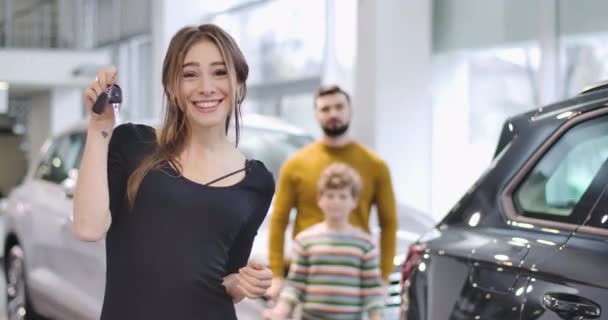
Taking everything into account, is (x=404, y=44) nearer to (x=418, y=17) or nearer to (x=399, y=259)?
(x=418, y=17)

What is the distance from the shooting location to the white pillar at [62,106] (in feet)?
62.3

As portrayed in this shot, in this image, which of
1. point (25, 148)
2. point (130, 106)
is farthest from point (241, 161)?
point (25, 148)

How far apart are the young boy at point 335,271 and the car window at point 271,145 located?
4.97ft

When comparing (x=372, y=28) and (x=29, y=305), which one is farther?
(x=372, y=28)

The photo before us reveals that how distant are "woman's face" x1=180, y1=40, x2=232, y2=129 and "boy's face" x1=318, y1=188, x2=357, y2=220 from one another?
8.84 ft

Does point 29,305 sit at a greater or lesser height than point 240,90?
lesser

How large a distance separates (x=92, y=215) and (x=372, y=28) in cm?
736

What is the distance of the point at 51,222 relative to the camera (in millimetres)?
7238

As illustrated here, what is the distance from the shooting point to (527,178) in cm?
324

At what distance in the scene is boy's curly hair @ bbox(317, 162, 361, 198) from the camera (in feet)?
16.8

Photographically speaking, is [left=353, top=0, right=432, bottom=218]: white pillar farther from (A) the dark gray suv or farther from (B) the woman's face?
(B) the woman's face

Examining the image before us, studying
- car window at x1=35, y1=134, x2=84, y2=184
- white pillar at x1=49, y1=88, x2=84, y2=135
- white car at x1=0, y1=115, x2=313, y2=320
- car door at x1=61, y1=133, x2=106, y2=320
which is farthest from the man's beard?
white pillar at x1=49, y1=88, x2=84, y2=135

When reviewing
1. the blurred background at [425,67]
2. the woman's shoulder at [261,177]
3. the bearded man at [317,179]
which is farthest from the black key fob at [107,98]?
the blurred background at [425,67]

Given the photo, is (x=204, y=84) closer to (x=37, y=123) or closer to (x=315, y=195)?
(x=315, y=195)
